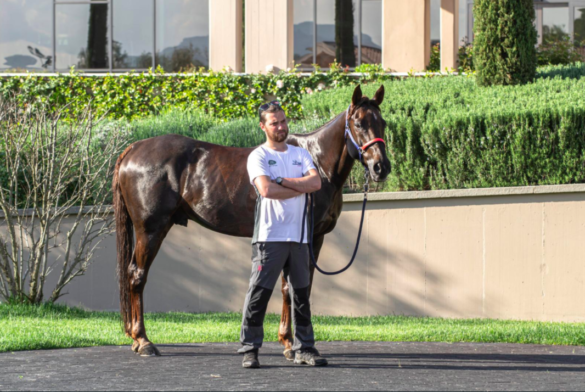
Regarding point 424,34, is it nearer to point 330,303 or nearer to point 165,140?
point 330,303

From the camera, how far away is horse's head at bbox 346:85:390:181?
5.94m

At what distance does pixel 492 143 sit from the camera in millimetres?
10203

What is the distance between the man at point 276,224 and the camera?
→ 5727 millimetres

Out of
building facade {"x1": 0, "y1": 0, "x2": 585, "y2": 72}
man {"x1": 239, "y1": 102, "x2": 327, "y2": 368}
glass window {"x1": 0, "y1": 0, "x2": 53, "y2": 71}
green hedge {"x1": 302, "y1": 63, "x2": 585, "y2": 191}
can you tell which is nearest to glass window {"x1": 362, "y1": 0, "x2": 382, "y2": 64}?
building facade {"x1": 0, "y1": 0, "x2": 585, "y2": 72}

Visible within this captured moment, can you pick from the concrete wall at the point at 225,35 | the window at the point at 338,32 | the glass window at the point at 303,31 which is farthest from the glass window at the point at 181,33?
the concrete wall at the point at 225,35

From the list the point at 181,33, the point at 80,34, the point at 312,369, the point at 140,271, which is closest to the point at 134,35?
the point at 181,33

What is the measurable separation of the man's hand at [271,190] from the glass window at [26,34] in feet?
54.6

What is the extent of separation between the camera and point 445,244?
9.84 meters

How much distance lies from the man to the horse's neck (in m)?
0.55

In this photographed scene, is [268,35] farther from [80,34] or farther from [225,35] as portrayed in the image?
[80,34]

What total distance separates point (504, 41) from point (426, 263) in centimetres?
497

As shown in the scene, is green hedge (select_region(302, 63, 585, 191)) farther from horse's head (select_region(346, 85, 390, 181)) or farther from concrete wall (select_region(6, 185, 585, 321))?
horse's head (select_region(346, 85, 390, 181))

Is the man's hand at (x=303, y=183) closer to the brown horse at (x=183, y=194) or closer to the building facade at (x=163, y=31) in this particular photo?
the brown horse at (x=183, y=194)

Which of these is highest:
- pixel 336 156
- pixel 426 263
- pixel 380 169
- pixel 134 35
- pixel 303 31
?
pixel 303 31
